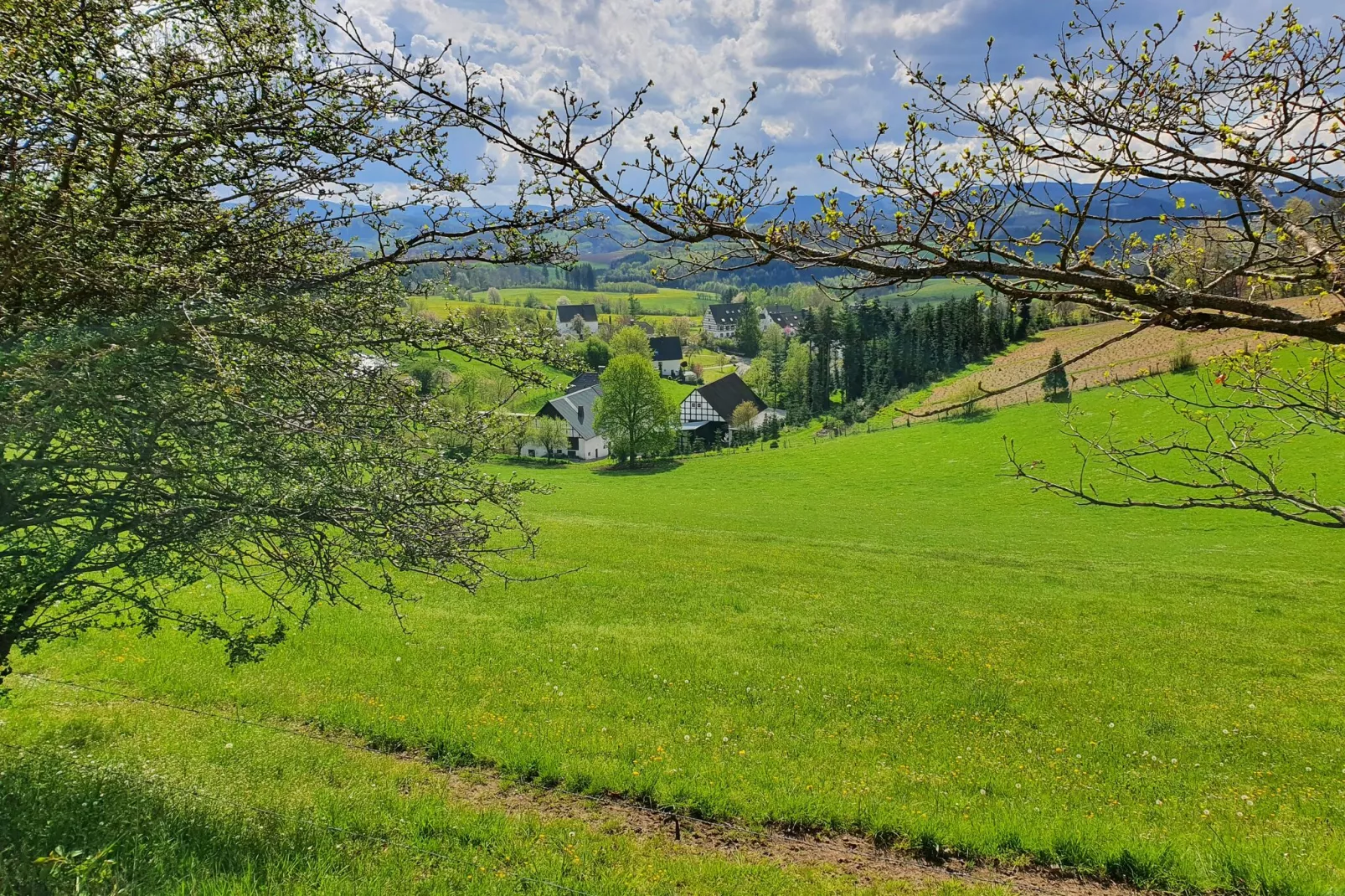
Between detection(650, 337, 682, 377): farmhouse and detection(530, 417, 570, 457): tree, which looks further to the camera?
detection(650, 337, 682, 377): farmhouse

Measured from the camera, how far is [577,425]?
78250 mm

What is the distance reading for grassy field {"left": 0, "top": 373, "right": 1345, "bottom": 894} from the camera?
5945 millimetres

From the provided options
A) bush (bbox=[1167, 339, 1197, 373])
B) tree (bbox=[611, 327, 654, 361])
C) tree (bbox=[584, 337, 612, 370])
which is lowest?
bush (bbox=[1167, 339, 1197, 373])

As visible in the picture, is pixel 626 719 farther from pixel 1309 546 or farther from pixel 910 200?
pixel 1309 546

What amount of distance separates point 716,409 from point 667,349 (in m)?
41.3

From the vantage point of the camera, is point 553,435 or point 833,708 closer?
point 833,708

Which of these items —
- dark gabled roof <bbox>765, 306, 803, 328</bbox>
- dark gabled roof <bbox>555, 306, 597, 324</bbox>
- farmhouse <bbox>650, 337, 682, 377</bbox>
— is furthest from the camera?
dark gabled roof <bbox>555, 306, 597, 324</bbox>

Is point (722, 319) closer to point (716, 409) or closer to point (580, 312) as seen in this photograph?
point (580, 312)

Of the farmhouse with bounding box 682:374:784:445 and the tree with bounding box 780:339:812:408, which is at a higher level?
the tree with bounding box 780:339:812:408

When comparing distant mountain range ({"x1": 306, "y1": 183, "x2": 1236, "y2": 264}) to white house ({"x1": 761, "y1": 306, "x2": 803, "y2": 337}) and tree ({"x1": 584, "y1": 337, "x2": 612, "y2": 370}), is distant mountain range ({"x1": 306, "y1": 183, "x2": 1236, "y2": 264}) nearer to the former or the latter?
tree ({"x1": 584, "y1": 337, "x2": 612, "y2": 370})

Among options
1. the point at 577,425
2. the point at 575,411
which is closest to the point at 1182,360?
the point at 577,425

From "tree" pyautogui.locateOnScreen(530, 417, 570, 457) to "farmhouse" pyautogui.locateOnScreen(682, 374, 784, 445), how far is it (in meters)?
17.0

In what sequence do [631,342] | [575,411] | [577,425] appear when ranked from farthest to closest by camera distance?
[631,342] < [575,411] < [577,425]

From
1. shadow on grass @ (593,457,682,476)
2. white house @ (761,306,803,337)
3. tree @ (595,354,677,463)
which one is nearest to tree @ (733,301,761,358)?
white house @ (761,306,803,337)
